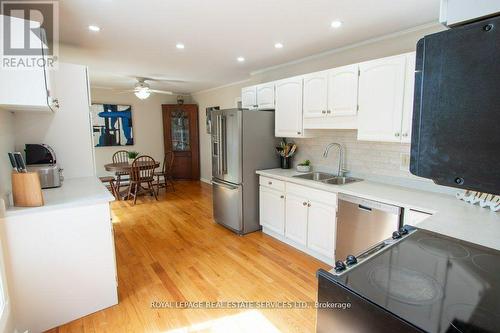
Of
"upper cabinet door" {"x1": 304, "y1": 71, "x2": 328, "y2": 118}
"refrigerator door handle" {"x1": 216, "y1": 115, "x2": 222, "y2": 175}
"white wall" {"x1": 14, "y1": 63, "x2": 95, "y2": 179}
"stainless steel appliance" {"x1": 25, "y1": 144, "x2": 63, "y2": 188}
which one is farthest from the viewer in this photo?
"refrigerator door handle" {"x1": 216, "y1": 115, "x2": 222, "y2": 175}

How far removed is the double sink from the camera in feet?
9.87

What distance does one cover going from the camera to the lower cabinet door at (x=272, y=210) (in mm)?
3242

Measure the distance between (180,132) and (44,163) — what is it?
4732mm

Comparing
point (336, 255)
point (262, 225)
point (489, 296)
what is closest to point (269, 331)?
point (336, 255)

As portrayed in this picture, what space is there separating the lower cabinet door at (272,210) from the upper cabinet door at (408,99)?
1469mm

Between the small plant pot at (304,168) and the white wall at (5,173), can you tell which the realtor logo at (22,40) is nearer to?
the white wall at (5,173)

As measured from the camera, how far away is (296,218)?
304 cm

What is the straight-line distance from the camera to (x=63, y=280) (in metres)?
1.91

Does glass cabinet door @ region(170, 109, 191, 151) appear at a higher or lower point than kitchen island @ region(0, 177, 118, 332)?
higher

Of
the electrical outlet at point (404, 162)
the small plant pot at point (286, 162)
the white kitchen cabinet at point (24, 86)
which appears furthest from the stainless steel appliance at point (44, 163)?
the electrical outlet at point (404, 162)

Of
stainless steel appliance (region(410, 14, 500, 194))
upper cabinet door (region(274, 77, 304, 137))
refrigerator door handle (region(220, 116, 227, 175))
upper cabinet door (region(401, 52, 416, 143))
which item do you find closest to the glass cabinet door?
refrigerator door handle (region(220, 116, 227, 175))

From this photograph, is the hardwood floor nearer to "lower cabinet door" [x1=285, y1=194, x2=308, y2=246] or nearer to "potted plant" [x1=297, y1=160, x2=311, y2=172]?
"lower cabinet door" [x1=285, y1=194, x2=308, y2=246]

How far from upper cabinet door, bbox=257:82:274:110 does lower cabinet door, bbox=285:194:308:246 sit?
4.25 feet

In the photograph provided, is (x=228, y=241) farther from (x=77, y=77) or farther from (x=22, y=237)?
(x=77, y=77)
